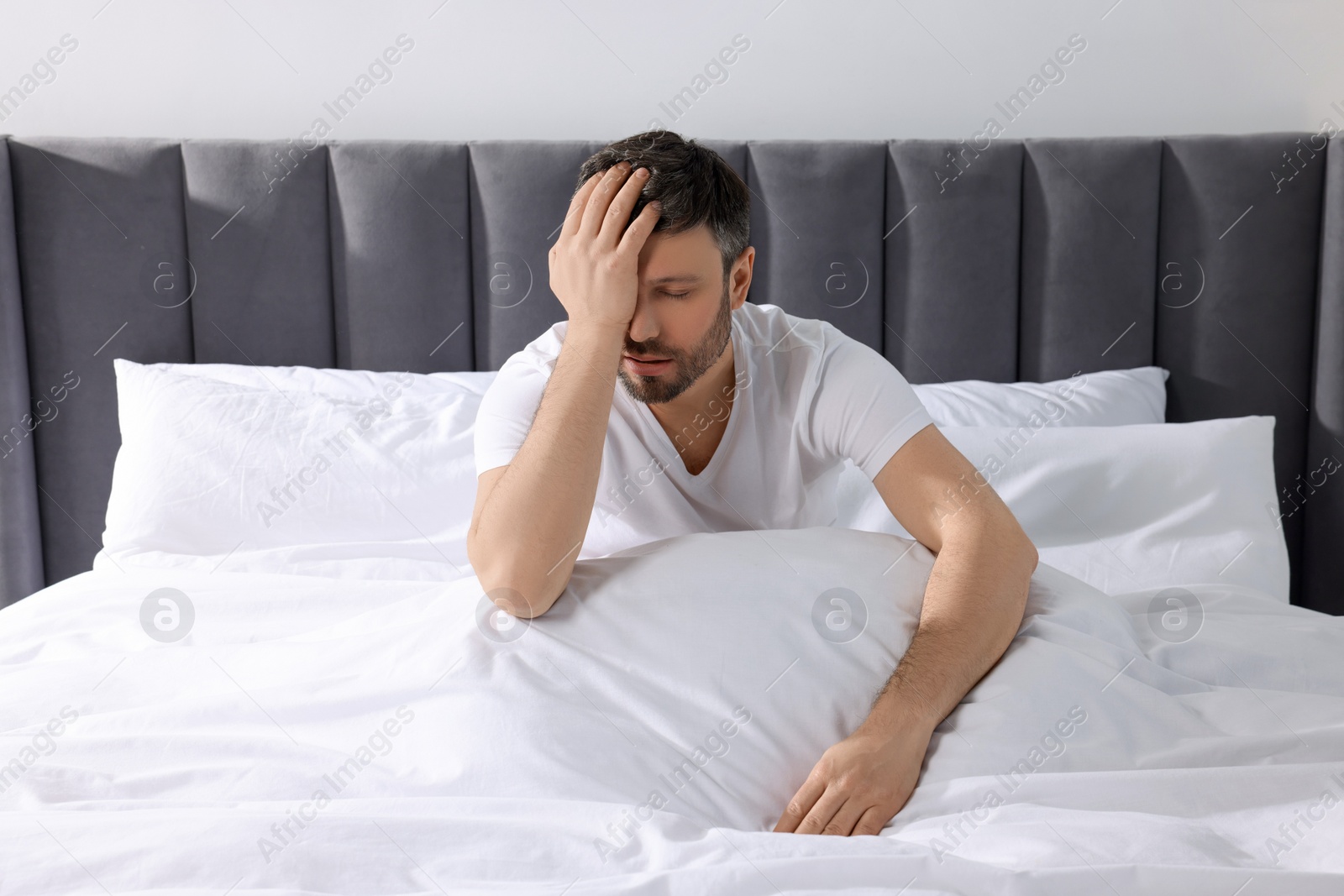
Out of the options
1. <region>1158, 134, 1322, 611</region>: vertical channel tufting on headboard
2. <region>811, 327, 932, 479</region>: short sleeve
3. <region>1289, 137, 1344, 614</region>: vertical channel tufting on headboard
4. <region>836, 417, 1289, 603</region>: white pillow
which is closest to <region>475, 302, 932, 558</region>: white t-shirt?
<region>811, 327, 932, 479</region>: short sleeve

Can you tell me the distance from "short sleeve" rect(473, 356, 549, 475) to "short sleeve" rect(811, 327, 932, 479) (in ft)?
1.20

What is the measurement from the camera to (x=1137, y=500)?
1496 millimetres

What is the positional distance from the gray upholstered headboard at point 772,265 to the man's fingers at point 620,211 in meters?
0.65

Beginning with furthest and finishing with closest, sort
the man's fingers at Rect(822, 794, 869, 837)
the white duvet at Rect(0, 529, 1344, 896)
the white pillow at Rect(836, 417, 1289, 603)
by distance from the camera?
the white pillow at Rect(836, 417, 1289, 603) → the man's fingers at Rect(822, 794, 869, 837) → the white duvet at Rect(0, 529, 1344, 896)

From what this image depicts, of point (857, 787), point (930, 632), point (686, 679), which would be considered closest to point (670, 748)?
point (686, 679)

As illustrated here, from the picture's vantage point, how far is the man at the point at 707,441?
93cm

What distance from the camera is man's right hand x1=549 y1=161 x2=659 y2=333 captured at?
1.12 m

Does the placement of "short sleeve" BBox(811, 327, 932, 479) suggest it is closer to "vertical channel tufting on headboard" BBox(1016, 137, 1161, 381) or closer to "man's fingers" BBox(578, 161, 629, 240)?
"man's fingers" BBox(578, 161, 629, 240)

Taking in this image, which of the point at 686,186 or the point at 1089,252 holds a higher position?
the point at 686,186

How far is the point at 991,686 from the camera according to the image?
3.02ft

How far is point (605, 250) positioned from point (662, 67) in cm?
89

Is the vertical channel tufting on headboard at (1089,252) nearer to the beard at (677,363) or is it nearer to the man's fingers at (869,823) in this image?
the beard at (677,363)

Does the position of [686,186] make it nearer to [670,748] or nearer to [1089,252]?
[670,748]

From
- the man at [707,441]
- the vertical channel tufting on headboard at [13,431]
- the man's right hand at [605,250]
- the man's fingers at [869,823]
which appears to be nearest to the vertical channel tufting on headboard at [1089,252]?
the man at [707,441]
